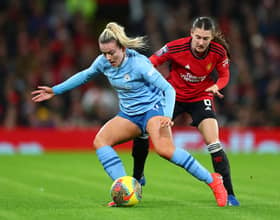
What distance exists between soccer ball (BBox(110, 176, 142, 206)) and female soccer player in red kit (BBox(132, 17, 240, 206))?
→ 105 centimetres

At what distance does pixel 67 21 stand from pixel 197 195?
11763 millimetres

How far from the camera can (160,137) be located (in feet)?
27.6

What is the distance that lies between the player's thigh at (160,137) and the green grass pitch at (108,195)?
1.93ft

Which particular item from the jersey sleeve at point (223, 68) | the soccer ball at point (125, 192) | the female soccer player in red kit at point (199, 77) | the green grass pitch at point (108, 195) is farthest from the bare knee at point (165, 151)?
the jersey sleeve at point (223, 68)

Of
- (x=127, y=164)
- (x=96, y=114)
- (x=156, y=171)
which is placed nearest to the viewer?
(x=156, y=171)

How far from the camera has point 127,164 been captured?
49.3ft

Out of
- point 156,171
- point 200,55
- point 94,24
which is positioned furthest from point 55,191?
point 94,24

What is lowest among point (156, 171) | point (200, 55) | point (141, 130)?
point (156, 171)

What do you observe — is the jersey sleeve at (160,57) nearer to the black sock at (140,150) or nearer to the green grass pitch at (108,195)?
the black sock at (140,150)

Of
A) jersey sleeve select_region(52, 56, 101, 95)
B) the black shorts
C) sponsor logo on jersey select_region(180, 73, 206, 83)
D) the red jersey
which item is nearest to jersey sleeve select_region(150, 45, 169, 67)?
the red jersey

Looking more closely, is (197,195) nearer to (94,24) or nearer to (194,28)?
(194,28)

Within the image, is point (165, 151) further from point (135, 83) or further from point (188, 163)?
point (135, 83)

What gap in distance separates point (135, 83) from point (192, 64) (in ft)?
3.46

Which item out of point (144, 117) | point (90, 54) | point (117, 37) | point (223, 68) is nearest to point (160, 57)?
point (223, 68)
